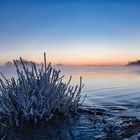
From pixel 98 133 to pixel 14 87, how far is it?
3.58 meters

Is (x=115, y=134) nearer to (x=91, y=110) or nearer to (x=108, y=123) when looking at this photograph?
(x=108, y=123)

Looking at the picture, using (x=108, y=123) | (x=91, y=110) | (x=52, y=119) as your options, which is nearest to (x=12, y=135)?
(x=52, y=119)

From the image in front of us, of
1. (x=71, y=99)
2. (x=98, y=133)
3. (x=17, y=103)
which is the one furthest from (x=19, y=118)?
(x=98, y=133)

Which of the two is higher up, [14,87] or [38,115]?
[14,87]

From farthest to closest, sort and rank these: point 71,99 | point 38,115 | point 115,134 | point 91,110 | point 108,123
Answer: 1. point 91,110
2. point 71,99
3. point 38,115
4. point 108,123
5. point 115,134

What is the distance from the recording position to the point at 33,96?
1052 centimetres

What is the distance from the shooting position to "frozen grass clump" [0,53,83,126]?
10.5m

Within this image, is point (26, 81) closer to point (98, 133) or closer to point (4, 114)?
point (4, 114)

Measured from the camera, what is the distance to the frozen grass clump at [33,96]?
10516 mm

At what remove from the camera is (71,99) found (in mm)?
11695

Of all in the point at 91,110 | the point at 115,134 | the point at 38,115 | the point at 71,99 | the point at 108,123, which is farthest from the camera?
the point at 91,110

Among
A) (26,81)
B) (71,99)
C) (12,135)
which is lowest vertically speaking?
(12,135)

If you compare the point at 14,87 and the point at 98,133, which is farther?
the point at 14,87

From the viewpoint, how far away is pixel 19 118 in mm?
10711
